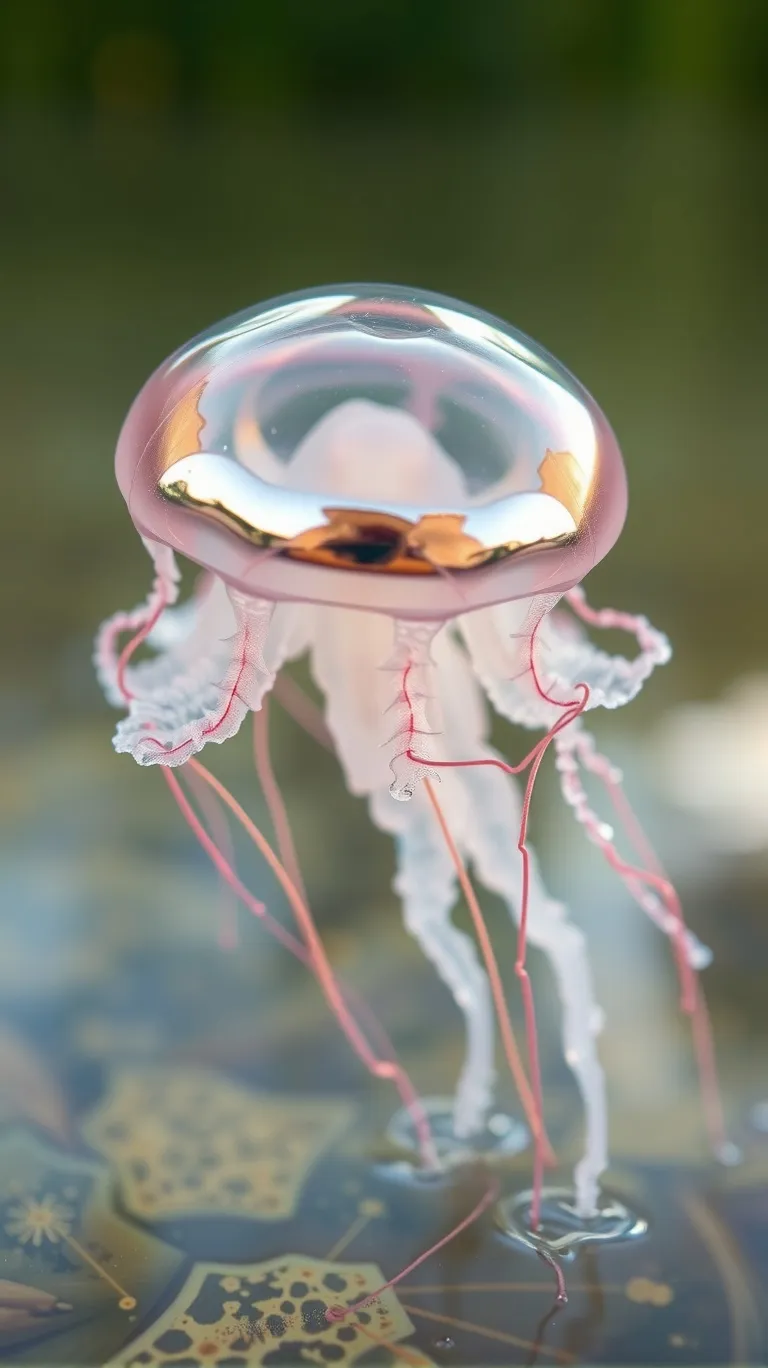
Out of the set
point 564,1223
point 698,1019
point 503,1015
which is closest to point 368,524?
point 503,1015

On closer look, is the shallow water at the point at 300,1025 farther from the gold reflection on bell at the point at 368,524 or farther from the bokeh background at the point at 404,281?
the gold reflection on bell at the point at 368,524

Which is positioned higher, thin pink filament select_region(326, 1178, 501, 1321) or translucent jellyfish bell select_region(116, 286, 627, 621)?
translucent jellyfish bell select_region(116, 286, 627, 621)

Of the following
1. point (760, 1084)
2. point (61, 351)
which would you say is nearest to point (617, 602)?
point (760, 1084)

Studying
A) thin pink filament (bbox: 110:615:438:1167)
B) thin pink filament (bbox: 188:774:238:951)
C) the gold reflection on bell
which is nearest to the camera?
the gold reflection on bell

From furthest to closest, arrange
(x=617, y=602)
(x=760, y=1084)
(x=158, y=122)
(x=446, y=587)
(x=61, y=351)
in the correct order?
(x=158, y=122) < (x=61, y=351) < (x=617, y=602) < (x=760, y=1084) < (x=446, y=587)

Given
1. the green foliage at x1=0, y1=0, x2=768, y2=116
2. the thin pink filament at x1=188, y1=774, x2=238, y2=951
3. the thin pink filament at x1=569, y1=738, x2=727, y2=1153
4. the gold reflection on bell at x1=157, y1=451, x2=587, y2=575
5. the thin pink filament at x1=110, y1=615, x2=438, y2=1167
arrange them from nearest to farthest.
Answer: the gold reflection on bell at x1=157, y1=451, x2=587, y2=575
the thin pink filament at x1=110, y1=615, x2=438, y2=1167
the thin pink filament at x1=569, y1=738, x2=727, y2=1153
the thin pink filament at x1=188, y1=774, x2=238, y2=951
the green foliage at x1=0, y1=0, x2=768, y2=116

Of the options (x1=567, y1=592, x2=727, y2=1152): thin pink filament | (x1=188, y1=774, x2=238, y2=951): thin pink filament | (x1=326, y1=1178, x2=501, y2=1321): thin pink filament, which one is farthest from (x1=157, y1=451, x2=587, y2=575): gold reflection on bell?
(x1=188, y1=774, x2=238, y2=951): thin pink filament

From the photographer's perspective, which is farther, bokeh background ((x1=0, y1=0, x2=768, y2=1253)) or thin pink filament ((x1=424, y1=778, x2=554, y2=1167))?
bokeh background ((x1=0, y1=0, x2=768, y2=1253))

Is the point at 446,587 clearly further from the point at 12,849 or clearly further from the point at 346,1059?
the point at 12,849

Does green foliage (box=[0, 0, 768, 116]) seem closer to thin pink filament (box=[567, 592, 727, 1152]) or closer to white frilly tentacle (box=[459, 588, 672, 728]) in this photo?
thin pink filament (box=[567, 592, 727, 1152])
